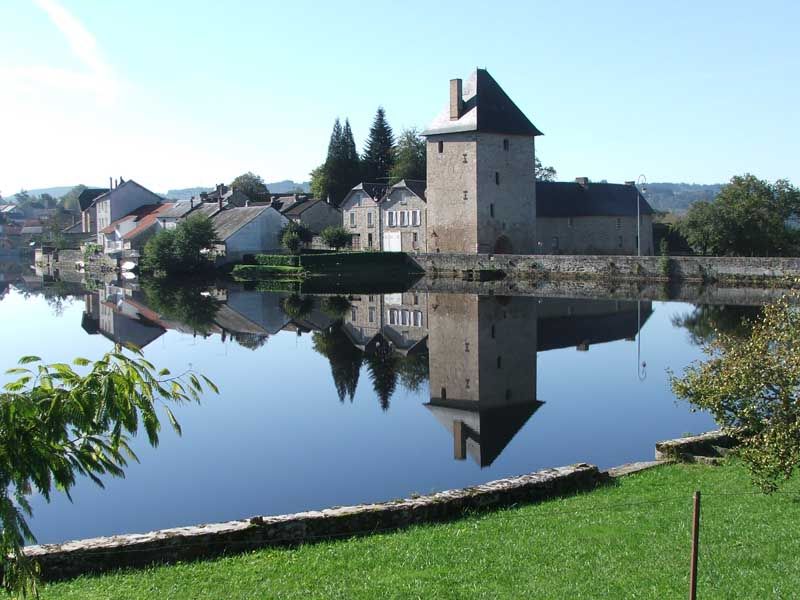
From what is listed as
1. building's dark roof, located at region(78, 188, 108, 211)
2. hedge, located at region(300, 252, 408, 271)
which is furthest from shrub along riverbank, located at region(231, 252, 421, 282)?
building's dark roof, located at region(78, 188, 108, 211)

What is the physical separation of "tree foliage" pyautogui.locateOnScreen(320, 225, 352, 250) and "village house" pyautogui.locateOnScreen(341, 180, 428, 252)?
157 centimetres

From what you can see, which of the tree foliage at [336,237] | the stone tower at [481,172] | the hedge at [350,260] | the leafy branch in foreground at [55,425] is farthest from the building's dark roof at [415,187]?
the leafy branch in foreground at [55,425]

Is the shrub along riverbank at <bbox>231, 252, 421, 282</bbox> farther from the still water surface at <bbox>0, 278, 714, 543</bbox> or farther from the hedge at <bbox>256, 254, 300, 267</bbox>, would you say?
the still water surface at <bbox>0, 278, 714, 543</bbox>

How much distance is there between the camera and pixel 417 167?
6269 centimetres

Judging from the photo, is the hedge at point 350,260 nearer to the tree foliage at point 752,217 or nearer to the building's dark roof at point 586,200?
the building's dark roof at point 586,200

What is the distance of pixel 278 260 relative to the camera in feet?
153

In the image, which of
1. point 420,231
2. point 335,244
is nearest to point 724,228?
point 420,231

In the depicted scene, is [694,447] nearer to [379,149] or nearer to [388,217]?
[388,217]

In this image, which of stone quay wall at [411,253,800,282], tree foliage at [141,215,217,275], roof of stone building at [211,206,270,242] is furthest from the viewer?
roof of stone building at [211,206,270,242]

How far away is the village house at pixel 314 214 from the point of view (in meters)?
55.2

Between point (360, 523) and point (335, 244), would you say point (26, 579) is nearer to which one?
point (360, 523)

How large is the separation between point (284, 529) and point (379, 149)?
2498 inches

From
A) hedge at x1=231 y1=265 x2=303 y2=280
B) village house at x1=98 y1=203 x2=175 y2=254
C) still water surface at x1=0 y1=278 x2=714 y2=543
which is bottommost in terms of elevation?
still water surface at x1=0 y1=278 x2=714 y2=543

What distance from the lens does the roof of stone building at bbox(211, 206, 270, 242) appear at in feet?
163
